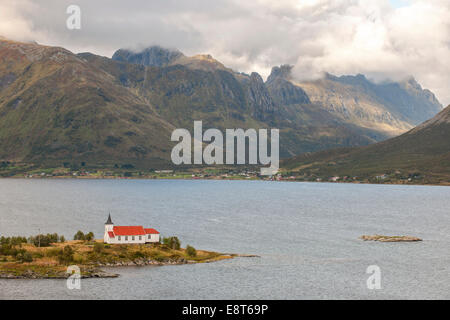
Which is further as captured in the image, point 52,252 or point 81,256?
point 52,252

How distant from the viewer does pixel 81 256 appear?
105m

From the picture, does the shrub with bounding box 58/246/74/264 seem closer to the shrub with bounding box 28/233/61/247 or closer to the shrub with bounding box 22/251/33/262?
the shrub with bounding box 22/251/33/262

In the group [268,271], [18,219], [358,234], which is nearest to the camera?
[268,271]

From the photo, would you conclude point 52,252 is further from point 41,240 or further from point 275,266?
point 275,266

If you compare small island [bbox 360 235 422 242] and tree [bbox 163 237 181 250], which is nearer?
tree [bbox 163 237 181 250]

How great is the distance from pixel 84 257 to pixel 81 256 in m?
0.64

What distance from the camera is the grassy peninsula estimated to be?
96.6 meters

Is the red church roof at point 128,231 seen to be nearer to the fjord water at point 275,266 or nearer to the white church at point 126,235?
the white church at point 126,235

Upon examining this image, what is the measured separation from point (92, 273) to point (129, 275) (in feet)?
23.4

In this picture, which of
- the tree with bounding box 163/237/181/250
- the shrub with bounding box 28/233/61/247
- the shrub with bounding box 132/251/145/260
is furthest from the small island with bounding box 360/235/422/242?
the shrub with bounding box 28/233/61/247

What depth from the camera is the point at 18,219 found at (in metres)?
183

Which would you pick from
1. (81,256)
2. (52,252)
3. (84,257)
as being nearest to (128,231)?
(84,257)
